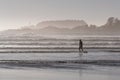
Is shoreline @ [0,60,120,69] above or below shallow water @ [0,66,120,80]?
above

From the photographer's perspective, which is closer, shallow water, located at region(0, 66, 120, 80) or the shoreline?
shallow water, located at region(0, 66, 120, 80)

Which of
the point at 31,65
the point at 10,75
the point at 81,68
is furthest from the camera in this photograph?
the point at 31,65

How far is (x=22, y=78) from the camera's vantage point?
20.5 metres

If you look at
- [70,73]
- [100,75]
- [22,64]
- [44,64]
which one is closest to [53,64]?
[44,64]

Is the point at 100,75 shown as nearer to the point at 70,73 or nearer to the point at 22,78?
the point at 70,73

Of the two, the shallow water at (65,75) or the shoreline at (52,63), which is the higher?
the shoreline at (52,63)

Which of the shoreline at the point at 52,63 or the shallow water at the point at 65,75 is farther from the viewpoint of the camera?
the shoreline at the point at 52,63

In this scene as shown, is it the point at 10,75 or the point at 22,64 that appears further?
the point at 22,64

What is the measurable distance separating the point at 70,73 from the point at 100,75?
2335mm

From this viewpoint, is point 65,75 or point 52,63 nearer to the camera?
point 65,75

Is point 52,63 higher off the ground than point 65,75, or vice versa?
point 52,63

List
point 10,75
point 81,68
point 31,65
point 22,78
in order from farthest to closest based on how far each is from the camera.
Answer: point 31,65
point 81,68
point 10,75
point 22,78

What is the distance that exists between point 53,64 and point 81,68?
3835 mm

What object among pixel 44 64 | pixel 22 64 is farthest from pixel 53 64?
pixel 22 64
